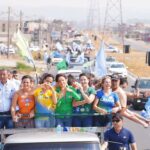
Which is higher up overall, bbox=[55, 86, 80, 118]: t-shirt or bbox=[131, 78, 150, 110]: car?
bbox=[55, 86, 80, 118]: t-shirt

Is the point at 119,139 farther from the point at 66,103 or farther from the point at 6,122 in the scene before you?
the point at 6,122

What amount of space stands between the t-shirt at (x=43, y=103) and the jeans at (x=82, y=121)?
0.46 metres

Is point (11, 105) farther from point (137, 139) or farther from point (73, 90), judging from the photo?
point (137, 139)

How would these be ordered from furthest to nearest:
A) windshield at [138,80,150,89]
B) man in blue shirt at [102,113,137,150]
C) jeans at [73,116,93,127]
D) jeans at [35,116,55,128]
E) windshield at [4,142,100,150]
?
1. windshield at [138,80,150,89]
2. jeans at [73,116,93,127]
3. jeans at [35,116,55,128]
4. man in blue shirt at [102,113,137,150]
5. windshield at [4,142,100,150]

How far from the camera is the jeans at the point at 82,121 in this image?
40.2 ft

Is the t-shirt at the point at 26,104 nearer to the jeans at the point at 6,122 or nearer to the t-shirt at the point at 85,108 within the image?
the jeans at the point at 6,122

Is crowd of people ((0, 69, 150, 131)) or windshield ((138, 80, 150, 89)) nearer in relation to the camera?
crowd of people ((0, 69, 150, 131))

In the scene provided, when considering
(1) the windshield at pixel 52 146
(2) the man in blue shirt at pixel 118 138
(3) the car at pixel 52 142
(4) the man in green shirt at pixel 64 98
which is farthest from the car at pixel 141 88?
(1) the windshield at pixel 52 146

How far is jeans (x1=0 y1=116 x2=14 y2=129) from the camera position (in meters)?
12.2

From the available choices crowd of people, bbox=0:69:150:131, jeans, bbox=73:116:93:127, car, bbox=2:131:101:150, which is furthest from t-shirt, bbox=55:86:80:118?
car, bbox=2:131:101:150

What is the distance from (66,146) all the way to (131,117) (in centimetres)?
344

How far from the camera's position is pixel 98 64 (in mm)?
25312

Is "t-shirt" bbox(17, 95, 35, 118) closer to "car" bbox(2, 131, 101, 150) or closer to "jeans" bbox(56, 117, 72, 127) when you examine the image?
"jeans" bbox(56, 117, 72, 127)

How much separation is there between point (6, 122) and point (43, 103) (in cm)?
71
